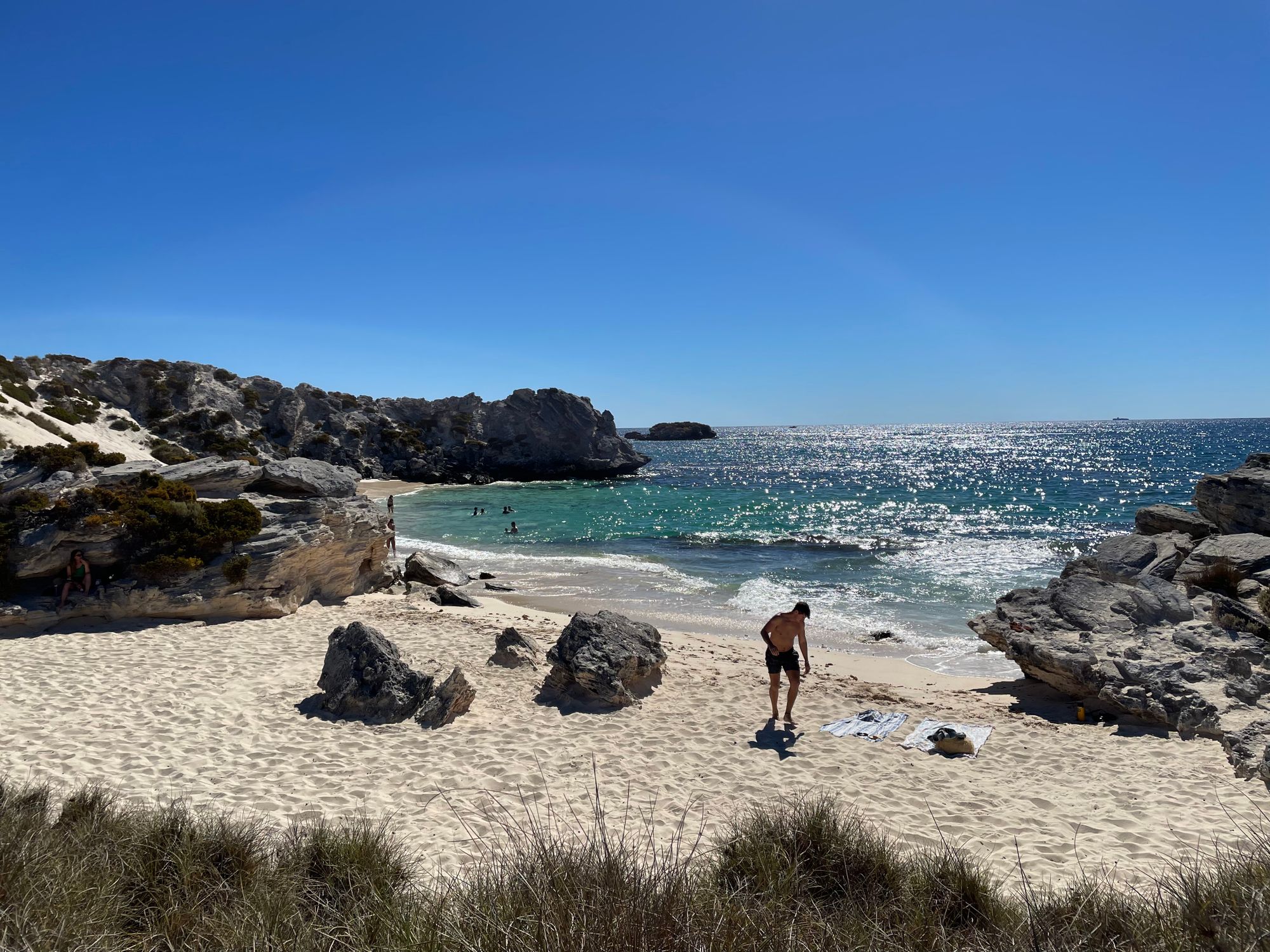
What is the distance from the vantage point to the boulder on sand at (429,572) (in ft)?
63.6

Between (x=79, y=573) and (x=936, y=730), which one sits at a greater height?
(x=79, y=573)

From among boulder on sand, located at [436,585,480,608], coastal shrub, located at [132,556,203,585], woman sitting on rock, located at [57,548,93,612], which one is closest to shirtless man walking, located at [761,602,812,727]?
boulder on sand, located at [436,585,480,608]

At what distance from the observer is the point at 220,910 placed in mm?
3695

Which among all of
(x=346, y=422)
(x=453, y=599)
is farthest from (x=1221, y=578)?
(x=346, y=422)

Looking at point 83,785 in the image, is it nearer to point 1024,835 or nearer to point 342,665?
point 342,665

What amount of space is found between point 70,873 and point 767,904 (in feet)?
12.8

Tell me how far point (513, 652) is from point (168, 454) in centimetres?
3836

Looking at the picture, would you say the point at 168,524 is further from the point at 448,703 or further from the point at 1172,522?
the point at 1172,522

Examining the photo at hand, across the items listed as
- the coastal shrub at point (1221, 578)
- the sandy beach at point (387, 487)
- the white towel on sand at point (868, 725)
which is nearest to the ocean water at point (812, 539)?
the sandy beach at point (387, 487)

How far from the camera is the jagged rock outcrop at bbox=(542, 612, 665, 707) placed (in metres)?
9.66

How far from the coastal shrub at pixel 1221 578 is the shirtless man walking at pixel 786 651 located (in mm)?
8917

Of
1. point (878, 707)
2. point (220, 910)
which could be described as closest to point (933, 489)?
point (878, 707)

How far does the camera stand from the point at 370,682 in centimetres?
Answer: 911

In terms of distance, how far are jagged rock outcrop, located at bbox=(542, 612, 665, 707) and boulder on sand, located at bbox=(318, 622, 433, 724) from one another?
6.24 ft
